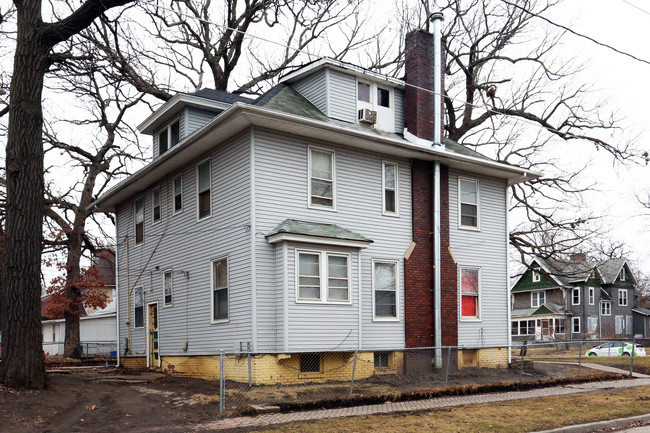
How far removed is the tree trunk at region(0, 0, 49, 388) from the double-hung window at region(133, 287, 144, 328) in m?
7.86

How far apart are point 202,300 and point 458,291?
25.6 feet

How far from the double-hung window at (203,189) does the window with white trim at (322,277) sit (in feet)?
11.9

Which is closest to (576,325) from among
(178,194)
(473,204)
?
(473,204)

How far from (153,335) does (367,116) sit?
9986 mm

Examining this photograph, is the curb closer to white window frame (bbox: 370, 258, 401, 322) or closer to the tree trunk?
white window frame (bbox: 370, 258, 401, 322)

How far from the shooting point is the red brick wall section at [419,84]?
20.6 metres

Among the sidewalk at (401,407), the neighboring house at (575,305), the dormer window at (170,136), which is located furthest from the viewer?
the neighboring house at (575,305)

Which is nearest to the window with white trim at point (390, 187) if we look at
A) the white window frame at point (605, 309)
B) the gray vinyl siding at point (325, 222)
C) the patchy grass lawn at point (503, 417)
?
the gray vinyl siding at point (325, 222)

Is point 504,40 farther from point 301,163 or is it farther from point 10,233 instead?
point 10,233

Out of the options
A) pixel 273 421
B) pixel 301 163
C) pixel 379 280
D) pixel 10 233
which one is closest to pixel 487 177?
pixel 379 280

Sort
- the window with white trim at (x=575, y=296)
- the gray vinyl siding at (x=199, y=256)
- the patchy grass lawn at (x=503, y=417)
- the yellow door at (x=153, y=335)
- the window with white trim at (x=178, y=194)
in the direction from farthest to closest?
the window with white trim at (x=575, y=296)
the yellow door at (x=153, y=335)
the window with white trim at (x=178, y=194)
the gray vinyl siding at (x=199, y=256)
the patchy grass lawn at (x=503, y=417)

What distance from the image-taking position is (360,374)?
1767cm

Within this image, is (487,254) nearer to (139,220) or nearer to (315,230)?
(315,230)

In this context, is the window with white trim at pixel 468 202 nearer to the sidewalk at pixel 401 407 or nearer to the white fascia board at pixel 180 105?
the sidewalk at pixel 401 407
